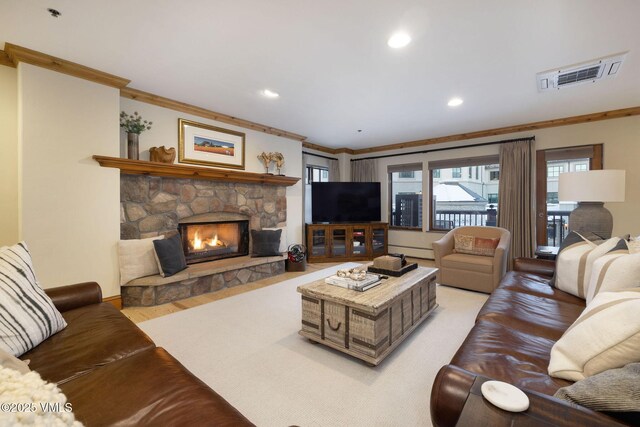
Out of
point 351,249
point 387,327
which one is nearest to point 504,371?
point 387,327

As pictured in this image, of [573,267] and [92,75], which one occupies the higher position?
[92,75]

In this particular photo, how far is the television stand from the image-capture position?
17.4 feet

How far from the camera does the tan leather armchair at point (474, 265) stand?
3.36 meters

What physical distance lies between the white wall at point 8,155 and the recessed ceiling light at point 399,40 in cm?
338

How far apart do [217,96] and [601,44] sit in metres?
3.68

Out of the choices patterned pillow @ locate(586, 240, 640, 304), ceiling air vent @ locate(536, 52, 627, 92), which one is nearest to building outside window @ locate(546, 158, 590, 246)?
ceiling air vent @ locate(536, 52, 627, 92)

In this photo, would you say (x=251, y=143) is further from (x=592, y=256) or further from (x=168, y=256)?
(x=592, y=256)

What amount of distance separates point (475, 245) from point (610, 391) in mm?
3264

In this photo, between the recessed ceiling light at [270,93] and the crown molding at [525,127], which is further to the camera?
the crown molding at [525,127]

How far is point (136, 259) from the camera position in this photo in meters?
3.04

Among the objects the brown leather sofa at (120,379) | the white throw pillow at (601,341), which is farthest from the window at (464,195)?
the brown leather sofa at (120,379)

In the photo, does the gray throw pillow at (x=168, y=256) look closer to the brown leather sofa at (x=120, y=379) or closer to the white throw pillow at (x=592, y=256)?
the brown leather sofa at (x=120, y=379)

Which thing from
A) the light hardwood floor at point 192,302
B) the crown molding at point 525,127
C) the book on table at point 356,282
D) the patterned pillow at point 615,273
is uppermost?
the crown molding at point 525,127

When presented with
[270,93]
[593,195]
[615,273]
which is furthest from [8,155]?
[593,195]
